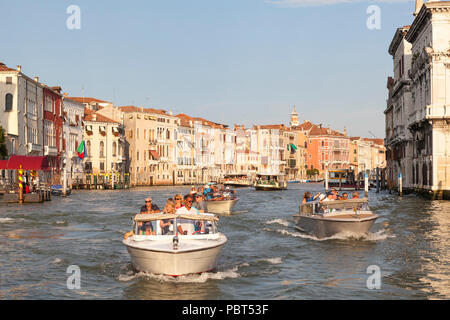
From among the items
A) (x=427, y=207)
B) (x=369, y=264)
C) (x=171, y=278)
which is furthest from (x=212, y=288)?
(x=427, y=207)

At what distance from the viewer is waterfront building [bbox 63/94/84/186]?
7262 centimetres

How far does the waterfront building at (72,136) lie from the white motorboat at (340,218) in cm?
5174

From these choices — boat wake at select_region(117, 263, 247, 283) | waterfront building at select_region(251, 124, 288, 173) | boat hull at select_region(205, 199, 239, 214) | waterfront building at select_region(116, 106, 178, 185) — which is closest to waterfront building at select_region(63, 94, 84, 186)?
waterfront building at select_region(116, 106, 178, 185)

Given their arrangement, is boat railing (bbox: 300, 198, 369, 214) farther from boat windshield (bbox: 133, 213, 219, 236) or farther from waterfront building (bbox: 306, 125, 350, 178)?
waterfront building (bbox: 306, 125, 350, 178)

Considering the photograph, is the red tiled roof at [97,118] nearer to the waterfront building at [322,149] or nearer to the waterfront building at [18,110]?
the waterfront building at [18,110]

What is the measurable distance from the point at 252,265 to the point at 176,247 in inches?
165

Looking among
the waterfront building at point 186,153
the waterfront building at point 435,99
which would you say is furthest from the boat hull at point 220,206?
the waterfront building at point 186,153

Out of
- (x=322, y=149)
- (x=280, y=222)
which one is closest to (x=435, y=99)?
(x=280, y=222)

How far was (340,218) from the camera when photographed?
67.1 feet

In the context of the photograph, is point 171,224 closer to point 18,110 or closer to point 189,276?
point 189,276

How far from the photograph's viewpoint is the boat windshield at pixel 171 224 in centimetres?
1416
